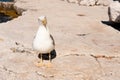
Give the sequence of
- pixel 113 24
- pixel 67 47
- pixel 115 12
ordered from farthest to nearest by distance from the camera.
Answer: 1. pixel 113 24
2. pixel 115 12
3. pixel 67 47

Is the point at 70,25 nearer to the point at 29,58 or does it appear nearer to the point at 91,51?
the point at 91,51

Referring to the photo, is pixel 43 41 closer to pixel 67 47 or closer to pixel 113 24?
pixel 67 47

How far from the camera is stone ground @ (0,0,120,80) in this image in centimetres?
764

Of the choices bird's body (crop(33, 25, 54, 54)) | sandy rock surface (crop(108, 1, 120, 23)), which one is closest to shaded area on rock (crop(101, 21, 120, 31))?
sandy rock surface (crop(108, 1, 120, 23))

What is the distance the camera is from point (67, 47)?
919cm

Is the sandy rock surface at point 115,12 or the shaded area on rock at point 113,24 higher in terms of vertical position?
the sandy rock surface at point 115,12

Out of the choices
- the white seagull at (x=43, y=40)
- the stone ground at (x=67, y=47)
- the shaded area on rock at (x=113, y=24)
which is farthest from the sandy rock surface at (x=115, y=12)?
the white seagull at (x=43, y=40)

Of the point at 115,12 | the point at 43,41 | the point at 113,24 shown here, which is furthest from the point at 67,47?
the point at 113,24

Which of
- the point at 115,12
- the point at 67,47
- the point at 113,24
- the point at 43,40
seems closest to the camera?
the point at 43,40

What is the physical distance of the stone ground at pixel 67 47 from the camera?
7637mm

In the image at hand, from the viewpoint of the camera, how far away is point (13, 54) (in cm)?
864

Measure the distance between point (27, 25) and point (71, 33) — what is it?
1.66m

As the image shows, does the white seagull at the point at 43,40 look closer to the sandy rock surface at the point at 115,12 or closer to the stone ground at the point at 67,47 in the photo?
the stone ground at the point at 67,47

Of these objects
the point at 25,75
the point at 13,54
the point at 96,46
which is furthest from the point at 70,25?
the point at 25,75
